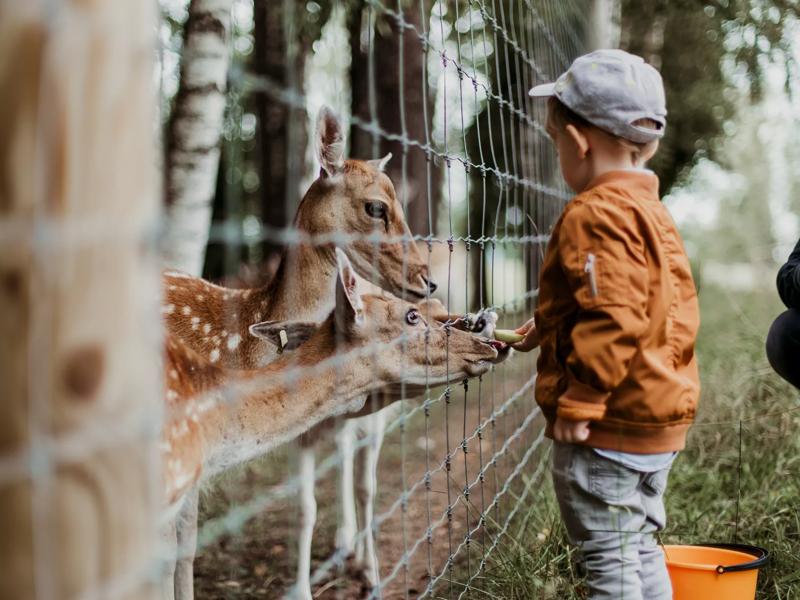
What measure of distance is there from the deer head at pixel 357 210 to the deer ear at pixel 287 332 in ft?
2.89

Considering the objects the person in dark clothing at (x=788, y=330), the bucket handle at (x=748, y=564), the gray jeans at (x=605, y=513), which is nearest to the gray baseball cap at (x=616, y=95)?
the gray jeans at (x=605, y=513)

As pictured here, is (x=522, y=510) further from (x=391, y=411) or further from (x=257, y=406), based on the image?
(x=257, y=406)

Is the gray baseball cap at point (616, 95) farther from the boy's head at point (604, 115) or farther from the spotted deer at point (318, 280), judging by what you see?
the spotted deer at point (318, 280)

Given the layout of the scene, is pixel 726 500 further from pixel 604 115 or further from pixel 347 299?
pixel 604 115

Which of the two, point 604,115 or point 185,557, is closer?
point 604,115

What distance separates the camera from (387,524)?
18.7ft

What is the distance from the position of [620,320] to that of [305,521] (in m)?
2.43

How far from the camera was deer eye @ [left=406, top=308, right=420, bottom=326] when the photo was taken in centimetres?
376

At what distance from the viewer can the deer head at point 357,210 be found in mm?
4543

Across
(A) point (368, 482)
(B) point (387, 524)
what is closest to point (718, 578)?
(A) point (368, 482)

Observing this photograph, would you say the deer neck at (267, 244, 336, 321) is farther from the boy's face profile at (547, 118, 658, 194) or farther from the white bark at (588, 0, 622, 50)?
the white bark at (588, 0, 622, 50)

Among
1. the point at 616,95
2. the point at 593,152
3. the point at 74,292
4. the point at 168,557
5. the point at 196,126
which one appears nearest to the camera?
the point at 74,292

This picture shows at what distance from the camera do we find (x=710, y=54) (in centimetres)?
1248

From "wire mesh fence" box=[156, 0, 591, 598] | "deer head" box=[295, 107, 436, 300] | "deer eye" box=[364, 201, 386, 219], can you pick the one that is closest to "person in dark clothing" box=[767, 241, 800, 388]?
"wire mesh fence" box=[156, 0, 591, 598]
